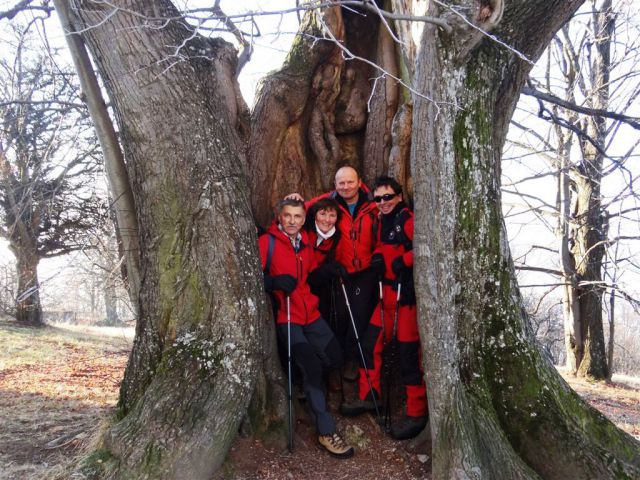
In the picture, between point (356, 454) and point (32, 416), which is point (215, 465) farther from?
point (32, 416)

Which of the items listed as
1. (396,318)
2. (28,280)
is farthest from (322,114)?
(28,280)

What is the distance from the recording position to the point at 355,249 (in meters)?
4.55

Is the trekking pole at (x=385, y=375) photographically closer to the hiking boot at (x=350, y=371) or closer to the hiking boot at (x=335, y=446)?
the hiking boot at (x=350, y=371)

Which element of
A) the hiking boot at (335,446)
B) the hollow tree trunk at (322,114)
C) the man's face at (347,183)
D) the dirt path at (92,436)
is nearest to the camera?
the dirt path at (92,436)

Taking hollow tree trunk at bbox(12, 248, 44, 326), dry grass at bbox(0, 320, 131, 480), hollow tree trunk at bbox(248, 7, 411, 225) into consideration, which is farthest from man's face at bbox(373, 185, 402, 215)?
hollow tree trunk at bbox(12, 248, 44, 326)

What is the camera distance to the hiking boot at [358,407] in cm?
439

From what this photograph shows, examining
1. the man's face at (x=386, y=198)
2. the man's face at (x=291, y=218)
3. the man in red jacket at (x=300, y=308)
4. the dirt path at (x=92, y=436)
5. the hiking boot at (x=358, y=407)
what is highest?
the man's face at (x=386, y=198)

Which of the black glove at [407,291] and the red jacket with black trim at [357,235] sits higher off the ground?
the red jacket with black trim at [357,235]

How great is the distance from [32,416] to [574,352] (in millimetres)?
9817

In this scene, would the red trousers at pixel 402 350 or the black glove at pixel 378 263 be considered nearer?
the red trousers at pixel 402 350

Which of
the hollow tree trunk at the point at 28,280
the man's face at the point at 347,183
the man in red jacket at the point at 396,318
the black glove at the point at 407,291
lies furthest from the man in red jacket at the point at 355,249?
the hollow tree trunk at the point at 28,280

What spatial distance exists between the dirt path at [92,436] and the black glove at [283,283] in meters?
1.13

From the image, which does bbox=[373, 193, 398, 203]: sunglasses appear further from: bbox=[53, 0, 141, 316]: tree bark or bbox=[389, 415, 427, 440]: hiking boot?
bbox=[53, 0, 141, 316]: tree bark

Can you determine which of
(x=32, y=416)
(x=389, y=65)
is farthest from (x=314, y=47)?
(x=32, y=416)
